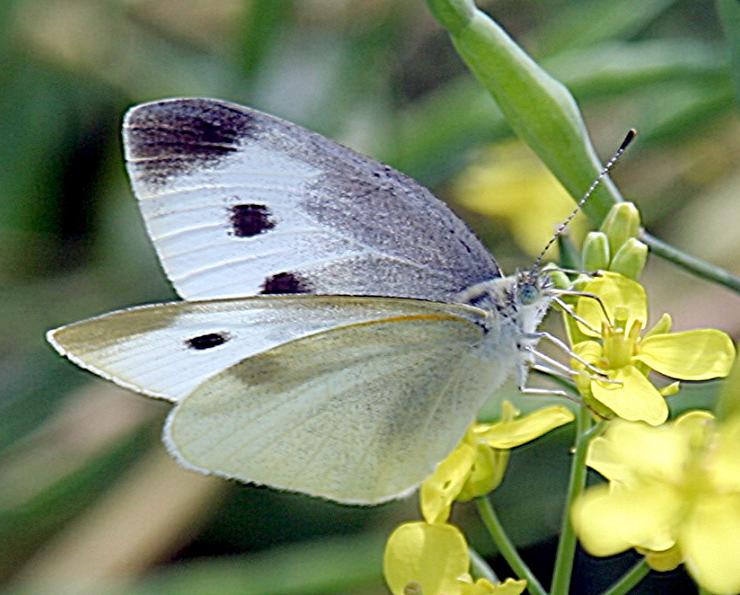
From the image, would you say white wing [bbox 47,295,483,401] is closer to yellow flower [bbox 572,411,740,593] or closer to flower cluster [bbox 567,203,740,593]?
flower cluster [bbox 567,203,740,593]

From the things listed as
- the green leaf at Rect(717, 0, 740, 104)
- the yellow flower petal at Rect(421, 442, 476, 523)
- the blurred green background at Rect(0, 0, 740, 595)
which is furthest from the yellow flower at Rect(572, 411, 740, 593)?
the blurred green background at Rect(0, 0, 740, 595)

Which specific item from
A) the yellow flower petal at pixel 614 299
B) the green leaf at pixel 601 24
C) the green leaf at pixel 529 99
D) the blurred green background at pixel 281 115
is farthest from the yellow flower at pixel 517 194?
the yellow flower petal at pixel 614 299

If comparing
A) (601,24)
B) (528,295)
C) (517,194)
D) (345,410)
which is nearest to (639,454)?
(528,295)

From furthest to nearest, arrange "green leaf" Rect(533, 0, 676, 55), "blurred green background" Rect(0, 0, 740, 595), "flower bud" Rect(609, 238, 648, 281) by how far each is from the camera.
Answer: "green leaf" Rect(533, 0, 676, 55) → "blurred green background" Rect(0, 0, 740, 595) → "flower bud" Rect(609, 238, 648, 281)

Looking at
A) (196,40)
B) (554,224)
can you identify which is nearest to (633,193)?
(554,224)

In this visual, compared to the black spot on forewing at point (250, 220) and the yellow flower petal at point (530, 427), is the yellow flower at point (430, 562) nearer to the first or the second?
the yellow flower petal at point (530, 427)

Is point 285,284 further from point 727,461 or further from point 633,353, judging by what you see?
point 727,461
